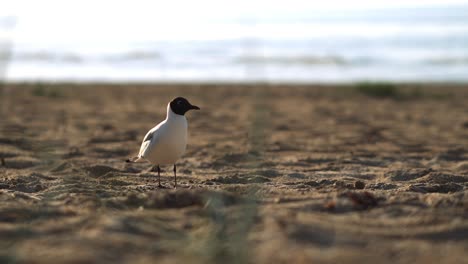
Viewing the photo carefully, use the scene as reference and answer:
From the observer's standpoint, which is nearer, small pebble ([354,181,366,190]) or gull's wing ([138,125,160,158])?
small pebble ([354,181,366,190])

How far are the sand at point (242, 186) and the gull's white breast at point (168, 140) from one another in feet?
0.86

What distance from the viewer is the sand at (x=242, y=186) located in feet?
11.7

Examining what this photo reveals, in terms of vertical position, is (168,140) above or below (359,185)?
above

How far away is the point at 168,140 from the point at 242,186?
0.71 m

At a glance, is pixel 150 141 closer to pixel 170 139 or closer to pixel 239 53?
pixel 170 139

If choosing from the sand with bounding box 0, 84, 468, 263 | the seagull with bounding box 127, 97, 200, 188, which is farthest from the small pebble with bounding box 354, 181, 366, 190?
the seagull with bounding box 127, 97, 200, 188

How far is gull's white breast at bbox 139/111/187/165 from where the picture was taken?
5699mm

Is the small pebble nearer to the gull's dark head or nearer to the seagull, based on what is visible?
the seagull

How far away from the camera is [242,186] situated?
17.6ft

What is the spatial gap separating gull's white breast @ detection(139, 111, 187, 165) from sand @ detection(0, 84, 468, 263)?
0.86ft

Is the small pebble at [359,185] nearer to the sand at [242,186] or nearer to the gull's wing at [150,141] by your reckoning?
the sand at [242,186]

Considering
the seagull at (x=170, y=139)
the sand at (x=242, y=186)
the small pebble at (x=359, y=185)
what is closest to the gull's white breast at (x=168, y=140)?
the seagull at (x=170, y=139)

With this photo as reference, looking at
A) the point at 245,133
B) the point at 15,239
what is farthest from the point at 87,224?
the point at 245,133

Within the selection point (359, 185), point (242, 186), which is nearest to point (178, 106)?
point (242, 186)
